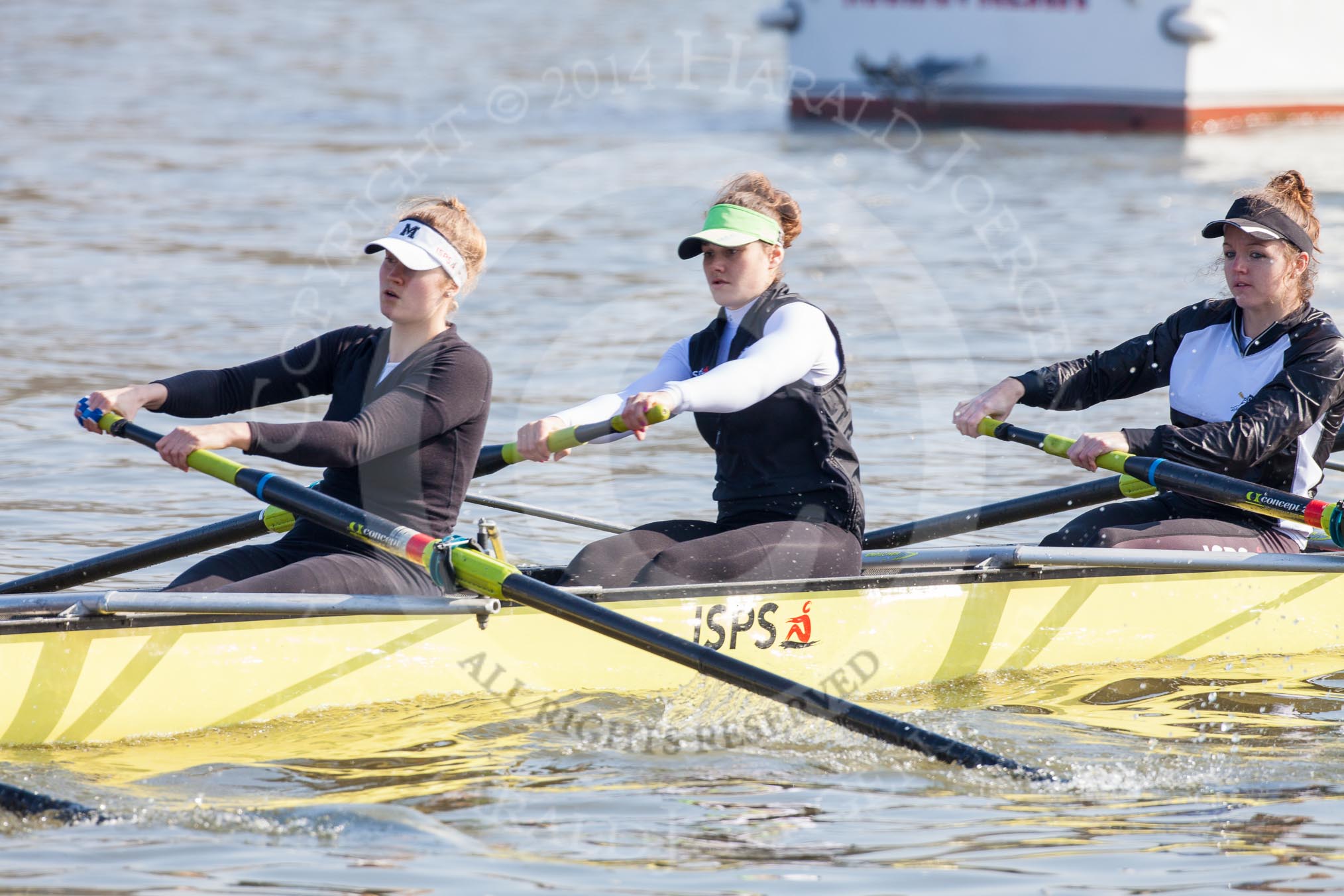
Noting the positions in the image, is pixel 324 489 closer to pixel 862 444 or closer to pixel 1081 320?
pixel 862 444

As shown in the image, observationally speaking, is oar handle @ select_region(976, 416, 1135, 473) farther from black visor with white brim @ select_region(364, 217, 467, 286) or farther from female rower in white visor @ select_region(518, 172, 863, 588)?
black visor with white brim @ select_region(364, 217, 467, 286)

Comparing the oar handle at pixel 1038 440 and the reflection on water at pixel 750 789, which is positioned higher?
the oar handle at pixel 1038 440

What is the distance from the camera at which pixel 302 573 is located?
193 inches

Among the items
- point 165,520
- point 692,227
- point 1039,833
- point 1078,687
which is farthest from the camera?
point 692,227

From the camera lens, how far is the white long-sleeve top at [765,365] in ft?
16.3

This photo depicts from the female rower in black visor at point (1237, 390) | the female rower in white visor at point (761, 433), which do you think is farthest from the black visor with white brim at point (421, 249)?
the female rower in black visor at point (1237, 390)

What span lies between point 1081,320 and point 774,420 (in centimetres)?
810

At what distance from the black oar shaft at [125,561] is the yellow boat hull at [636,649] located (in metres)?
0.82

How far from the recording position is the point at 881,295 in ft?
45.9

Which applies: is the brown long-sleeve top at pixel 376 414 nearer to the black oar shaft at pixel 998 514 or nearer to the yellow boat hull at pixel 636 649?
the yellow boat hull at pixel 636 649

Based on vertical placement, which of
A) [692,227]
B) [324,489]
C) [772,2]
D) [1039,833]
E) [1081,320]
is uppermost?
[772,2]

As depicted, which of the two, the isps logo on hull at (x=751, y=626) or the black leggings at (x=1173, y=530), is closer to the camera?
the isps logo on hull at (x=751, y=626)

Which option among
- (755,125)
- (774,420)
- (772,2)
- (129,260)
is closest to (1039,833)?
(774,420)

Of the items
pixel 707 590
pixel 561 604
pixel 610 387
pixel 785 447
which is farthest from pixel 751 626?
pixel 610 387
